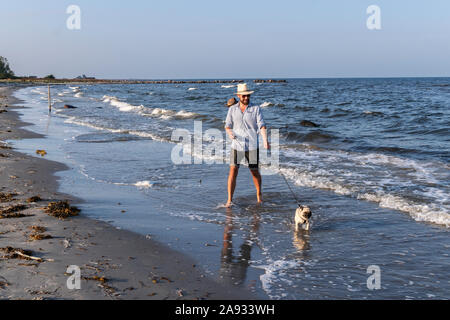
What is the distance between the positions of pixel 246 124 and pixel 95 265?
3.53 meters

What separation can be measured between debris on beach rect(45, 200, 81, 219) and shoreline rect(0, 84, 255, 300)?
0.12 meters

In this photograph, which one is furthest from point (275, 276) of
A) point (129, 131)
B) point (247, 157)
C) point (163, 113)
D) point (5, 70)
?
point (5, 70)

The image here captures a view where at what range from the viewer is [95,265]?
450 cm

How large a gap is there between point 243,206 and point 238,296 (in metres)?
3.40

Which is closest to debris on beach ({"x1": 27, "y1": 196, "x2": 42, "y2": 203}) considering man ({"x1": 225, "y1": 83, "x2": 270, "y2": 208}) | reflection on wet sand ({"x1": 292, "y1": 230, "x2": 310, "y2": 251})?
man ({"x1": 225, "y1": 83, "x2": 270, "y2": 208})

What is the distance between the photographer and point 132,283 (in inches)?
163

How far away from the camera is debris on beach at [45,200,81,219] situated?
6.17 metres

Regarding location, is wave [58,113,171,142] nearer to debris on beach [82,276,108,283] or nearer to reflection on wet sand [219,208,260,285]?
reflection on wet sand [219,208,260,285]

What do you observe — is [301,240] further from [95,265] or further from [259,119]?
[95,265]

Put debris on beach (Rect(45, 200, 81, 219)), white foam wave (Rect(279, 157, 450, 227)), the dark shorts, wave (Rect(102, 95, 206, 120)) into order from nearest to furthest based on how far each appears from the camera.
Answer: debris on beach (Rect(45, 200, 81, 219)) → white foam wave (Rect(279, 157, 450, 227)) → the dark shorts → wave (Rect(102, 95, 206, 120))

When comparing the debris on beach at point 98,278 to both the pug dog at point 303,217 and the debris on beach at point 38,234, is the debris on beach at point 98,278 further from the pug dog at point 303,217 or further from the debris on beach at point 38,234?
the pug dog at point 303,217

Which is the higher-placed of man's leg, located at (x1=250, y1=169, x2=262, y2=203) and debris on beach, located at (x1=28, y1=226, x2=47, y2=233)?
man's leg, located at (x1=250, y1=169, x2=262, y2=203)

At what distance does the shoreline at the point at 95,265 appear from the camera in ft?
12.8

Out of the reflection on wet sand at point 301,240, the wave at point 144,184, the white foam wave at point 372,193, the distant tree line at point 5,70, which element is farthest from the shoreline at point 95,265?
the distant tree line at point 5,70
